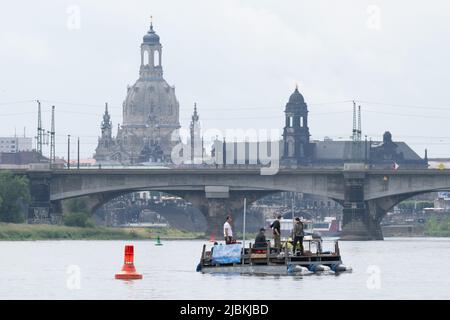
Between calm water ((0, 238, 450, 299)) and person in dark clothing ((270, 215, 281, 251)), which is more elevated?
person in dark clothing ((270, 215, 281, 251))

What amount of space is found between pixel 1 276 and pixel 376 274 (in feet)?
58.0

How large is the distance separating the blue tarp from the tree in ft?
300

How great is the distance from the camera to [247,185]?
601 ft

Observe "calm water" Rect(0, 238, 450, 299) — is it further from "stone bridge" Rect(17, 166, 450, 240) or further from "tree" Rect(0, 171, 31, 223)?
"stone bridge" Rect(17, 166, 450, 240)

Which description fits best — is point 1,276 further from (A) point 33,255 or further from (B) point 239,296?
(A) point 33,255

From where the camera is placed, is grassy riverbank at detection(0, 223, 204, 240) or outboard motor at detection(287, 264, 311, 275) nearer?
outboard motor at detection(287, 264, 311, 275)

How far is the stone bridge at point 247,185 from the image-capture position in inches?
7165

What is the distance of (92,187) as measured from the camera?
185 meters

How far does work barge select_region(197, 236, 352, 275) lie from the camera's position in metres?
76.4

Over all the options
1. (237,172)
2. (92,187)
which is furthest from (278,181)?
(92,187)

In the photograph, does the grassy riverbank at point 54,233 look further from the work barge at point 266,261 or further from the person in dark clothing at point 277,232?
the person in dark clothing at point 277,232

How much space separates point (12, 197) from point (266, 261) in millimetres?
98126

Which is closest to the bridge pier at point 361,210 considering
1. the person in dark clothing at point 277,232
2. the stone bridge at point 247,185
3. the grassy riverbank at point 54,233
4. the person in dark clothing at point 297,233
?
the stone bridge at point 247,185

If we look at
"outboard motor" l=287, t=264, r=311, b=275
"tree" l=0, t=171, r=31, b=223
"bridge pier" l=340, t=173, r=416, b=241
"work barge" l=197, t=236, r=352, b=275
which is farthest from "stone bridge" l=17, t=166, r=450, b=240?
"outboard motor" l=287, t=264, r=311, b=275
